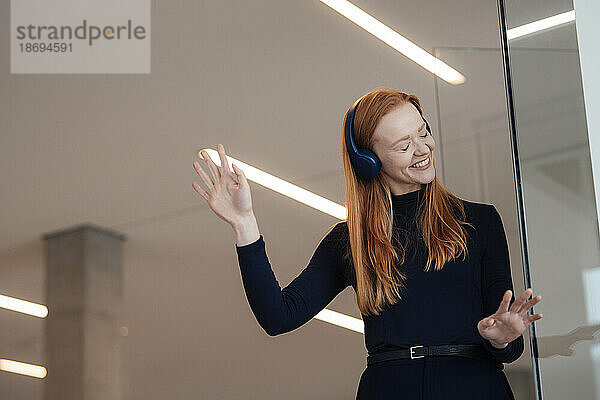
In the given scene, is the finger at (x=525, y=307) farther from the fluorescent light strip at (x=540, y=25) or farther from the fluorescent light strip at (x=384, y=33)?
the fluorescent light strip at (x=384, y=33)

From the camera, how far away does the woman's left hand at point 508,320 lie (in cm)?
112

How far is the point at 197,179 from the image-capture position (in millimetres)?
2900

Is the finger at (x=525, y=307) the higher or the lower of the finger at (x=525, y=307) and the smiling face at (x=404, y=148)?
the lower

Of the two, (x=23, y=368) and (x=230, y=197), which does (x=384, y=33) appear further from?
(x=230, y=197)

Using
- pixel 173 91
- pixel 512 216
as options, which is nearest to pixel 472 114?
pixel 512 216

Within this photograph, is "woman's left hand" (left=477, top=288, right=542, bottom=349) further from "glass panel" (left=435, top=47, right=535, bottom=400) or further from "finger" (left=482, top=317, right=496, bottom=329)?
"glass panel" (left=435, top=47, right=535, bottom=400)

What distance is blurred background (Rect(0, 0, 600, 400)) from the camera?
2746 mm

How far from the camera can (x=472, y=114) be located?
2770 mm

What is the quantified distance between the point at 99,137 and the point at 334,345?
1.04m

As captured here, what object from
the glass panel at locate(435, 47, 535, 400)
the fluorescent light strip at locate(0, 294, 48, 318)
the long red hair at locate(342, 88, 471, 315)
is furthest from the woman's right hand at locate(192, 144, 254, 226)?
the fluorescent light strip at locate(0, 294, 48, 318)

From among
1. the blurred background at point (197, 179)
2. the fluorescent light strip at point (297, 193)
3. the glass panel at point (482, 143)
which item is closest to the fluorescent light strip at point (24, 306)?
the blurred background at point (197, 179)

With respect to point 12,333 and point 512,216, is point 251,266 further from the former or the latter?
point 12,333

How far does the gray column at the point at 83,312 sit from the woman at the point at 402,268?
1.51 meters

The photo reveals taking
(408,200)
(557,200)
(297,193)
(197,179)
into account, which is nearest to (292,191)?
(297,193)
